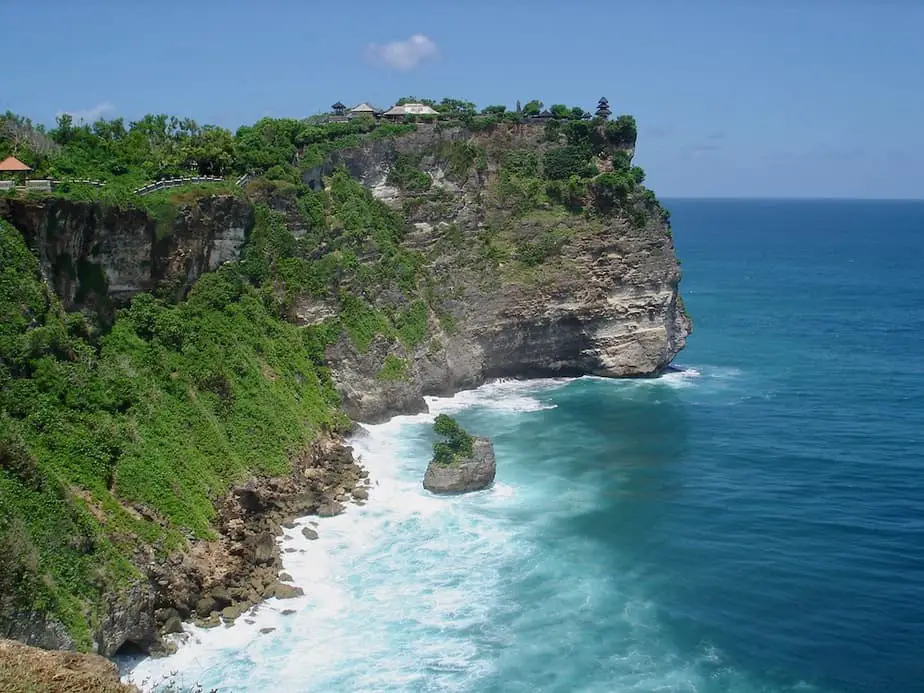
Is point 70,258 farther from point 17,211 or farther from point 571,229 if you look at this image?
point 571,229

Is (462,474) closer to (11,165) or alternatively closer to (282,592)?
(282,592)

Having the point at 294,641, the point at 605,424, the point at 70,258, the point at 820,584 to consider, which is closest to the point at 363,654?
the point at 294,641

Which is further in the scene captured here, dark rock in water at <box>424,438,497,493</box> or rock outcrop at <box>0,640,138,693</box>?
dark rock in water at <box>424,438,497,493</box>

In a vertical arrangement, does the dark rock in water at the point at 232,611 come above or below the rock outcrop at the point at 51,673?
below

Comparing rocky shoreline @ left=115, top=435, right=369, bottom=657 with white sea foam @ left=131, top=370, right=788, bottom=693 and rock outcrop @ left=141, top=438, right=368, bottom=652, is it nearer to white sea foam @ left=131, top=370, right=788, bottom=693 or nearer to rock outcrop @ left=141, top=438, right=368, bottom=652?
rock outcrop @ left=141, top=438, right=368, bottom=652

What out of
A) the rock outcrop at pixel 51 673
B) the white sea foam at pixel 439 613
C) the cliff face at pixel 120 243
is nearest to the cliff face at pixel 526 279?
the cliff face at pixel 120 243

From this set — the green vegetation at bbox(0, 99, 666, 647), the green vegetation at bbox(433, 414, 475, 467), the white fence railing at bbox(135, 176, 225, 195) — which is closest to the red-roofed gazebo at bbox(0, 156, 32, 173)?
the green vegetation at bbox(0, 99, 666, 647)

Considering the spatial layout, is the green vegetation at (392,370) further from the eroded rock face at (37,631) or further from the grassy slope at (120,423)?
the eroded rock face at (37,631)
